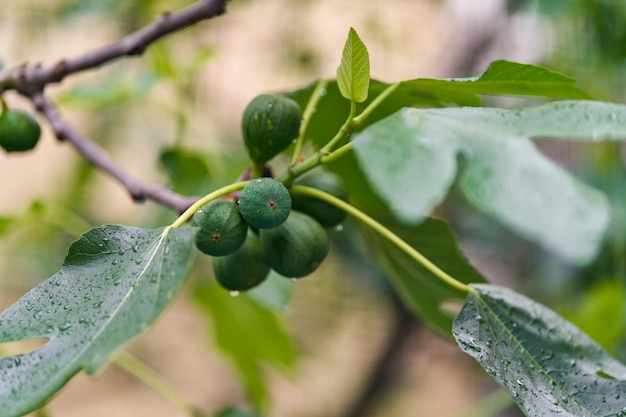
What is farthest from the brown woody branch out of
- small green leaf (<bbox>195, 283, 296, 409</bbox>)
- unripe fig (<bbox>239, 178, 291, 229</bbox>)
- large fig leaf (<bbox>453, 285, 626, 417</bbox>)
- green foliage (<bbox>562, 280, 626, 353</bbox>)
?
green foliage (<bbox>562, 280, 626, 353</bbox>)

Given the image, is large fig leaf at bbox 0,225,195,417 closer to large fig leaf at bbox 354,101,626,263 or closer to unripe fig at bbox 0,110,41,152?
large fig leaf at bbox 354,101,626,263

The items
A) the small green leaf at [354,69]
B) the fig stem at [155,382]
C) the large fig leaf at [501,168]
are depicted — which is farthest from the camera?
the fig stem at [155,382]

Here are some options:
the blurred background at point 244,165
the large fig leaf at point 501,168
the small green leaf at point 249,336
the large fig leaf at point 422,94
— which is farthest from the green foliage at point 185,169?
the large fig leaf at point 501,168

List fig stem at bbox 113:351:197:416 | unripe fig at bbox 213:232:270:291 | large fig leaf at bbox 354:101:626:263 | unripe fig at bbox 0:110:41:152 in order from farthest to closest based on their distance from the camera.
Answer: fig stem at bbox 113:351:197:416
unripe fig at bbox 0:110:41:152
unripe fig at bbox 213:232:270:291
large fig leaf at bbox 354:101:626:263

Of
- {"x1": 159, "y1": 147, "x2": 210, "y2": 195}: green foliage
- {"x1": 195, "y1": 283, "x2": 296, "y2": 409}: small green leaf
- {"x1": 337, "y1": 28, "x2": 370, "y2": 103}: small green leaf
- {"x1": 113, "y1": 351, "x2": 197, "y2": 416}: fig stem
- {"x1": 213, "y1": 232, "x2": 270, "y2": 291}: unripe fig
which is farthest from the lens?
{"x1": 195, "y1": 283, "x2": 296, "y2": 409}: small green leaf

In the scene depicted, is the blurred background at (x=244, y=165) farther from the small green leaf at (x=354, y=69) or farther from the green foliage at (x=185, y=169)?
the small green leaf at (x=354, y=69)

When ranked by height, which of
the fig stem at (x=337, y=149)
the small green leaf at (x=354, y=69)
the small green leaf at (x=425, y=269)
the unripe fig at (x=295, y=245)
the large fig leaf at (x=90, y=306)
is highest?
the small green leaf at (x=354, y=69)

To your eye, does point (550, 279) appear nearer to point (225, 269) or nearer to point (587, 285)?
point (587, 285)

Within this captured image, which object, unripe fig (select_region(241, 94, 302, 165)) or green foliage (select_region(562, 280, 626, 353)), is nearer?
unripe fig (select_region(241, 94, 302, 165))

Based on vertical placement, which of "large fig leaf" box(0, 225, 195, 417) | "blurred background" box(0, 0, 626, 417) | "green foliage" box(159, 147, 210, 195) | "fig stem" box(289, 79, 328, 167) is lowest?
"blurred background" box(0, 0, 626, 417)

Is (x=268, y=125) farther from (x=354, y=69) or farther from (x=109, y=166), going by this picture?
(x=109, y=166)
